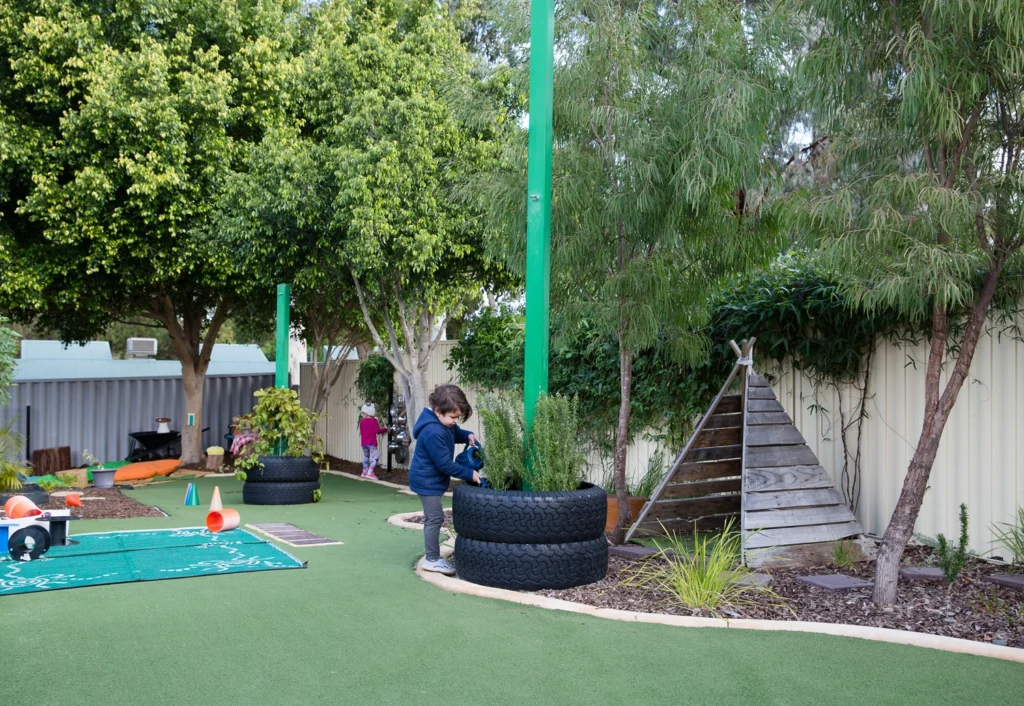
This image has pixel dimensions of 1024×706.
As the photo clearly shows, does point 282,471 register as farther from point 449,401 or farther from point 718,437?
point 718,437

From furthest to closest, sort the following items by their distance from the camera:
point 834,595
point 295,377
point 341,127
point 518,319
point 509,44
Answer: point 295,377
point 518,319
point 341,127
point 509,44
point 834,595

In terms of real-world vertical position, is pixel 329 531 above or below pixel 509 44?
below

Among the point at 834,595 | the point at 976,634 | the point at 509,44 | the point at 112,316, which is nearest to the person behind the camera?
the point at 976,634

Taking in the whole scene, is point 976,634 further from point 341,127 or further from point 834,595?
point 341,127

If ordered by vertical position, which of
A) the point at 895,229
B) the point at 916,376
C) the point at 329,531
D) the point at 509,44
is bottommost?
the point at 329,531

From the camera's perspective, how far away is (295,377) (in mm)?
21938

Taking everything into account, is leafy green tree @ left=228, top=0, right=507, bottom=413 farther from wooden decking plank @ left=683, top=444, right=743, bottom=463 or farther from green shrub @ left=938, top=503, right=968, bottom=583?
green shrub @ left=938, top=503, right=968, bottom=583

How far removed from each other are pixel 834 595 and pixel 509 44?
5.25 m

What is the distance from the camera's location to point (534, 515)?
5555 millimetres

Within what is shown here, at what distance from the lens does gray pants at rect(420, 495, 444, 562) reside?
249 inches

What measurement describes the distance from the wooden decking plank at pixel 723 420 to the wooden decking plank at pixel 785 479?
0.58m

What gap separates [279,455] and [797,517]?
664cm

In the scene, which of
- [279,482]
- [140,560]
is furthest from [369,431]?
[140,560]

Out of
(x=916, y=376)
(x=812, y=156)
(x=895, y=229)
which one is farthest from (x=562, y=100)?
(x=812, y=156)
